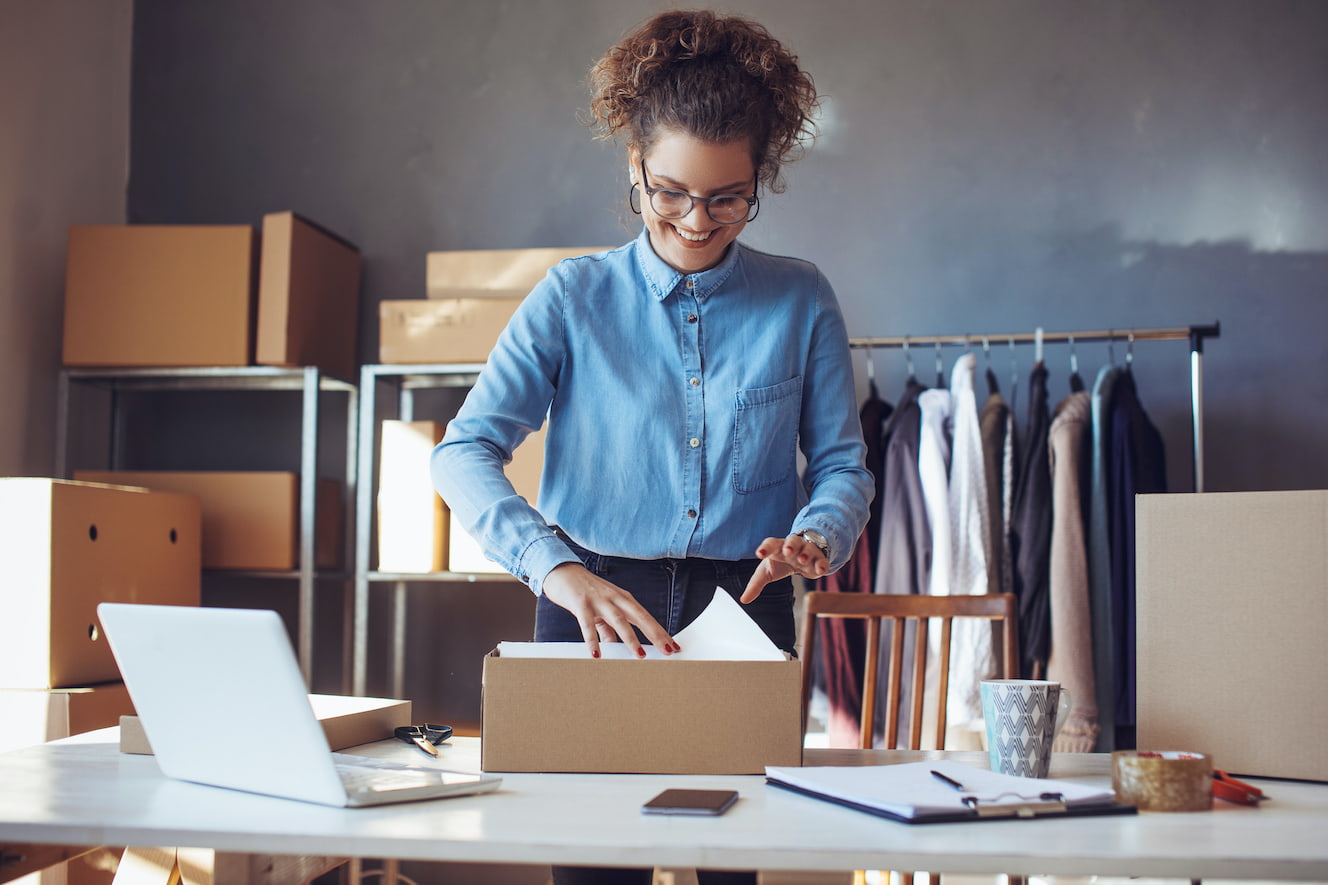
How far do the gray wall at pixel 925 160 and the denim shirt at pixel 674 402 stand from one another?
1.61m

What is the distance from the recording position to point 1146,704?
104 centimetres

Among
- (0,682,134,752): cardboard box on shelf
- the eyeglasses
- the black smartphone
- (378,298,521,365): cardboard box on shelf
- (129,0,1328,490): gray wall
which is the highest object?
(129,0,1328,490): gray wall

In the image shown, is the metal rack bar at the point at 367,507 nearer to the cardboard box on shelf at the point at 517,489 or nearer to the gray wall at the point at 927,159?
the cardboard box on shelf at the point at 517,489

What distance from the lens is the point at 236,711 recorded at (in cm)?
86

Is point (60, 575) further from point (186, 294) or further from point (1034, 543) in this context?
point (1034, 543)

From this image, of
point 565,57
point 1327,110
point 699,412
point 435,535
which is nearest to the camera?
point 699,412

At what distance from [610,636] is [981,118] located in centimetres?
229

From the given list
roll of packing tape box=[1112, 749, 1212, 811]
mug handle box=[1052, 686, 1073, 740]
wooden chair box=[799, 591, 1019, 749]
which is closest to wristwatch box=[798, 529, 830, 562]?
mug handle box=[1052, 686, 1073, 740]

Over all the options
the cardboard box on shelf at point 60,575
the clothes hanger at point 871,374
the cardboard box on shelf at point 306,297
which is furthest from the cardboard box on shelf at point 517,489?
the clothes hanger at point 871,374

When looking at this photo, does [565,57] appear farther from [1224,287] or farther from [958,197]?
[1224,287]

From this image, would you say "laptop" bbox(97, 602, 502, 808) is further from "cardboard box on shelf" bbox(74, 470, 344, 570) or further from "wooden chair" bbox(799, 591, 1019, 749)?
"cardboard box on shelf" bbox(74, 470, 344, 570)

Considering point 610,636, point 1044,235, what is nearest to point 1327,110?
point 1044,235

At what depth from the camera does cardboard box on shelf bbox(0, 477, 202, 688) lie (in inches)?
82.9

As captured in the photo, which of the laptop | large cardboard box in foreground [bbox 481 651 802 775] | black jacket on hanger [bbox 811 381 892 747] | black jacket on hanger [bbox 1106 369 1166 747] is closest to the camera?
the laptop
